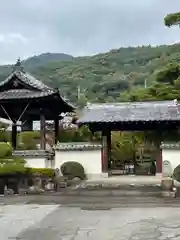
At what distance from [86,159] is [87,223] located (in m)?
10.5

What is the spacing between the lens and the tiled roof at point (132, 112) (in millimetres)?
18391

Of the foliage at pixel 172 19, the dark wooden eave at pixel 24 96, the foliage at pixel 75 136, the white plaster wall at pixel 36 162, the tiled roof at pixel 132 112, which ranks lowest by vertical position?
the white plaster wall at pixel 36 162

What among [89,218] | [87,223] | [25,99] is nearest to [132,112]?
[25,99]

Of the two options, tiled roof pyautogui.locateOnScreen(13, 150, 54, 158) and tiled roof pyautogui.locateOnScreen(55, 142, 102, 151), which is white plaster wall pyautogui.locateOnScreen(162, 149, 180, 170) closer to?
tiled roof pyautogui.locateOnScreen(55, 142, 102, 151)

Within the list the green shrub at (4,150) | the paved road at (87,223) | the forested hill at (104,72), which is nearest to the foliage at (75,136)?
the green shrub at (4,150)

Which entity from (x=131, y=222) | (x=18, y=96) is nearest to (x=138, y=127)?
(x=18, y=96)

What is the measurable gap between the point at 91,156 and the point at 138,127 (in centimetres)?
289

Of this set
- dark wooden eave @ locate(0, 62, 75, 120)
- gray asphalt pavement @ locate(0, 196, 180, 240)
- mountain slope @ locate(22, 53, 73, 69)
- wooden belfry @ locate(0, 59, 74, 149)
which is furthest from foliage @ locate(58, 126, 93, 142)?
mountain slope @ locate(22, 53, 73, 69)

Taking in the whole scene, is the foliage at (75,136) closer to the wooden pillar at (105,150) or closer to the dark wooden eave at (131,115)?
the dark wooden eave at (131,115)

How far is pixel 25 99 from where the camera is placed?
18016mm

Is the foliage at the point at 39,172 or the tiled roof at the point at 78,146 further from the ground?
the tiled roof at the point at 78,146

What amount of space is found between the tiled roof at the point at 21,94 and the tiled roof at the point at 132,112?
2.09m

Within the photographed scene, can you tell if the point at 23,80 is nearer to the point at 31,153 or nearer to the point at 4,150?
the point at 31,153

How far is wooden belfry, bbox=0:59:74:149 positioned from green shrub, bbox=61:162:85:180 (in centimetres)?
148
